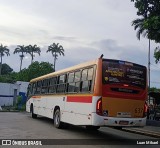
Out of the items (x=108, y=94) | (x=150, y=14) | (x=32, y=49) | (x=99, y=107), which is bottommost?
(x=99, y=107)

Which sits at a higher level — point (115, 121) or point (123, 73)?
point (123, 73)

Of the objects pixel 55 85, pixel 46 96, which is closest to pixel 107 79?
pixel 55 85

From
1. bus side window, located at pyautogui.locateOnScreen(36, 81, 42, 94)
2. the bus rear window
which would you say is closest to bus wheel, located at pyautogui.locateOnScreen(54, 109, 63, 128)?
the bus rear window

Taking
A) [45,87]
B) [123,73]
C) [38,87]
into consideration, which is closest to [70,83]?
[123,73]

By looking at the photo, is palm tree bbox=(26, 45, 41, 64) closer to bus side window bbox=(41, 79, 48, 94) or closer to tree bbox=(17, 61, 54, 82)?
tree bbox=(17, 61, 54, 82)

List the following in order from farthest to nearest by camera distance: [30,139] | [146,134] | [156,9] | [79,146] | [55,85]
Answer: [156,9]
[55,85]
[146,134]
[30,139]
[79,146]

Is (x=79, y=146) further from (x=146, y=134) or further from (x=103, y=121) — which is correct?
(x=146, y=134)

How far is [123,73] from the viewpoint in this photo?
43.0ft

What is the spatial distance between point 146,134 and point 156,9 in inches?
303

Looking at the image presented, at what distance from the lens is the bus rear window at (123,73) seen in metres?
12.8

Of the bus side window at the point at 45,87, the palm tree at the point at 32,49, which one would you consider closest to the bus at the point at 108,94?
the bus side window at the point at 45,87

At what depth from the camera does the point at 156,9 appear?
19703 millimetres

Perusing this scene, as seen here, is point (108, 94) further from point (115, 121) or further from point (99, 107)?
point (115, 121)

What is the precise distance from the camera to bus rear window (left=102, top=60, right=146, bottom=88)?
12.8 m
